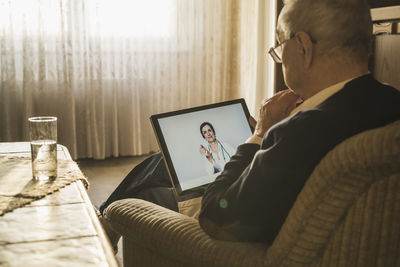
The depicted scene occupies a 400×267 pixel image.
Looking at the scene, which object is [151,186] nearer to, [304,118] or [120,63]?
[304,118]

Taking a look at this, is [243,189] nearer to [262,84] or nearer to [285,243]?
[285,243]

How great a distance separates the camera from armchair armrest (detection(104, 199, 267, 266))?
93 centimetres

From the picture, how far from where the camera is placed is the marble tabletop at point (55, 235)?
642 mm

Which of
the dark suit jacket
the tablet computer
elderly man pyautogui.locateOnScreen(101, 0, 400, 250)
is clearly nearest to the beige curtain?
the tablet computer

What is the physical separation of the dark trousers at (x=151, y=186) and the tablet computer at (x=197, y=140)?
0.25 meters

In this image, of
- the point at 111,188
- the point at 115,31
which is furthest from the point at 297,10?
the point at 115,31

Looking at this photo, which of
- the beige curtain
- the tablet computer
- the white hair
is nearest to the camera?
the white hair

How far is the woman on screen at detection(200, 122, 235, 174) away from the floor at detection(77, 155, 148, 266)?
1597 mm

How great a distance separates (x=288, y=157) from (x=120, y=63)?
312 cm

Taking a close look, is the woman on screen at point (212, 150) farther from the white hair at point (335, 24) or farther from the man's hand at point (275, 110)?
the white hair at point (335, 24)

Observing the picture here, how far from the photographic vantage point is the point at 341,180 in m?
0.78

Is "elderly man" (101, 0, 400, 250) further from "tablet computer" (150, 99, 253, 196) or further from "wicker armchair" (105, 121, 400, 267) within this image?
"tablet computer" (150, 99, 253, 196)

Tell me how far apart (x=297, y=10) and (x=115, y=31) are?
2942 millimetres

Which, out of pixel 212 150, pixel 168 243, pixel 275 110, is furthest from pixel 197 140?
pixel 168 243
